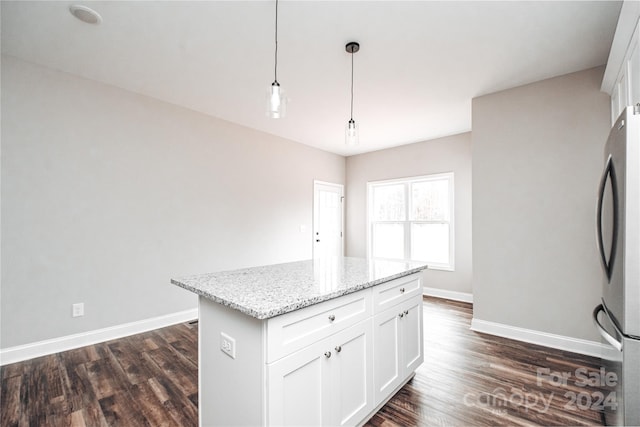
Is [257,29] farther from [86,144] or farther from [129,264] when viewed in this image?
[129,264]

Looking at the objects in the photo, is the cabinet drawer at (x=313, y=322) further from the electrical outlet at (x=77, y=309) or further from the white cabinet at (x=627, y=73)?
the electrical outlet at (x=77, y=309)

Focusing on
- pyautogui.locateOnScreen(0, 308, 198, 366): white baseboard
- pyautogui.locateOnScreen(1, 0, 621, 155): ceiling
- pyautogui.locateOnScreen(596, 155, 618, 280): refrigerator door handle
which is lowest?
pyautogui.locateOnScreen(0, 308, 198, 366): white baseboard

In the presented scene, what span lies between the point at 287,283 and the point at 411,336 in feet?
3.78

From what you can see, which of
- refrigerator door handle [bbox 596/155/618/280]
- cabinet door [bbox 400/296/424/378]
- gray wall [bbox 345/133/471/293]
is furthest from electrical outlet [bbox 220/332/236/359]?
gray wall [bbox 345/133/471/293]

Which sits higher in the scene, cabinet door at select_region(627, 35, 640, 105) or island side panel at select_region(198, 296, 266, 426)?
cabinet door at select_region(627, 35, 640, 105)

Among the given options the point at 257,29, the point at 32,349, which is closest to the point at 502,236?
the point at 257,29

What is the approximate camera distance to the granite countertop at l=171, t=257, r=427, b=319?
1.26 m

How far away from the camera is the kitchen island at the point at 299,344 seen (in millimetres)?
1239

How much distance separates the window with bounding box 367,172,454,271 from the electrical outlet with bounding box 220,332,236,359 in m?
4.17

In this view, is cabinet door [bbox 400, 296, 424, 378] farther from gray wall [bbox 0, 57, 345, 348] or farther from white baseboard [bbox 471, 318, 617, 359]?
gray wall [bbox 0, 57, 345, 348]

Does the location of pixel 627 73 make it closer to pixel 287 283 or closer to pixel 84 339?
pixel 287 283

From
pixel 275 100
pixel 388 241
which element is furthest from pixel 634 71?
pixel 388 241

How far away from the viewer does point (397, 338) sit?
6.63 feet

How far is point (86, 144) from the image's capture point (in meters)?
2.90
